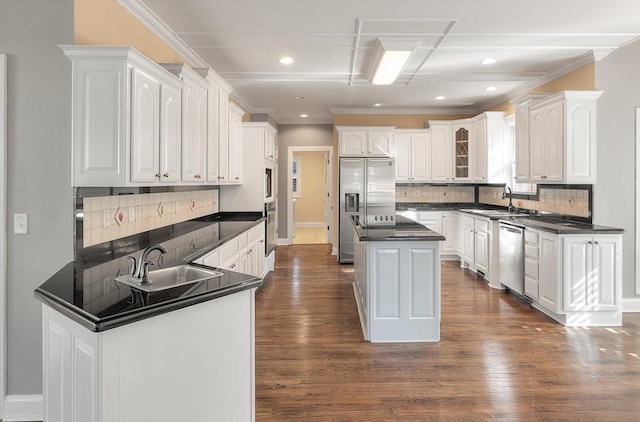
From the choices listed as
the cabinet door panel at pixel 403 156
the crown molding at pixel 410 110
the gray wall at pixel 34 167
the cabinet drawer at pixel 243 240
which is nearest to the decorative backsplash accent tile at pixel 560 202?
the cabinet door panel at pixel 403 156

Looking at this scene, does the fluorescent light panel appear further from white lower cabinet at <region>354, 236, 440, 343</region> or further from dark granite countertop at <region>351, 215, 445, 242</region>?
white lower cabinet at <region>354, 236, 440, 343</region>

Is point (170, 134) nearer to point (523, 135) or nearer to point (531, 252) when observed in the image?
point (531, 252)

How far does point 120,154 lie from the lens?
7.69ft

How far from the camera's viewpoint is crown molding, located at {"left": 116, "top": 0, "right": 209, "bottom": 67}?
120 inches

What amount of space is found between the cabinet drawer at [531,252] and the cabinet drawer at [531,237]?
0.05 metres

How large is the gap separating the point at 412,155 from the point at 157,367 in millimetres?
6453

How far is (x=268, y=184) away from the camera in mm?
5930

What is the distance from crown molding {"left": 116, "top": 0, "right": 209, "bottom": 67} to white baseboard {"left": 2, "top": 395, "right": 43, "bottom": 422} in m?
2.70

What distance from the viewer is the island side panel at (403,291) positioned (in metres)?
3.44

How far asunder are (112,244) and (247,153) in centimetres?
297

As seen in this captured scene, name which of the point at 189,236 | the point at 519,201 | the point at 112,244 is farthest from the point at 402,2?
the point at 519,201

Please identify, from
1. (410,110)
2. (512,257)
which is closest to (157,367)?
(512,257)

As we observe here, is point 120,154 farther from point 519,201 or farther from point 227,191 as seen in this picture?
point 519,201

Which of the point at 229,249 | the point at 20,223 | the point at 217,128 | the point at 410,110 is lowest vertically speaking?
the point at 229,249
